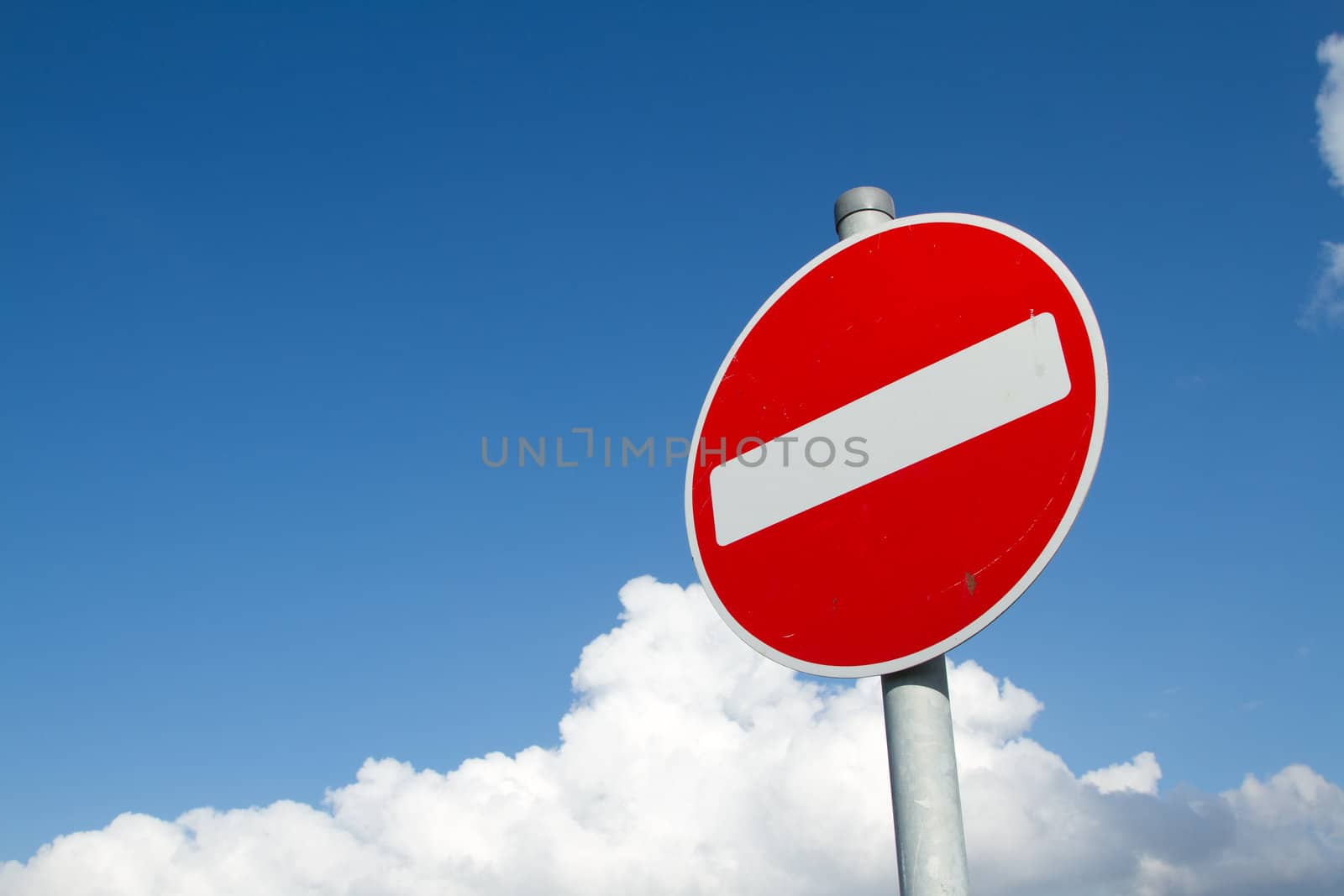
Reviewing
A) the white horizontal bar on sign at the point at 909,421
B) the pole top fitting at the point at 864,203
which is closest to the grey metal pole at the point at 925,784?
the white horizontal bar on sign at the point at 909,421

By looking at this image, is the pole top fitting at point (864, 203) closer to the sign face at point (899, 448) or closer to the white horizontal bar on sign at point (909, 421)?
the sign face at point (899, 448)

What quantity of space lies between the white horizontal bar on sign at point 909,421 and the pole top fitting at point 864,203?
1.30 feet

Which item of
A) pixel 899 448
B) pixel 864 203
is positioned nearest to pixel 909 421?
pixel 899 448

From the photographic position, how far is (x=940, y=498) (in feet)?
5.13

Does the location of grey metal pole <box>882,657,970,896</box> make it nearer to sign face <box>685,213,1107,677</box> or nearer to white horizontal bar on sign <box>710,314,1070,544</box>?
sign face <box>685,213,1107,677</box>

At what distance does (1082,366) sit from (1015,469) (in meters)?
0.19

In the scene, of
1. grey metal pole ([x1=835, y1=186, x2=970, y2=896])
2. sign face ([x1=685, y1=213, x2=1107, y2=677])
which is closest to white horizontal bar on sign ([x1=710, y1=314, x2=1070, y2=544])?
sign face ([x1=685, y1=213, x2=1107, y2=677])

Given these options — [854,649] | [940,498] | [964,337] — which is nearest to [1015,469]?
[940,498]

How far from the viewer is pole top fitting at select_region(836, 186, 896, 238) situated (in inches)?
74.7

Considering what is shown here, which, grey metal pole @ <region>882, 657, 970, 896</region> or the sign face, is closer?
grey metal pole @ <region>882, 657, 970, 896</region>

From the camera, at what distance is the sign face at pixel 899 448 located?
1.49 meters

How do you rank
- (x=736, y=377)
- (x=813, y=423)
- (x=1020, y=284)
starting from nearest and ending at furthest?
(x=1020, y=284) → (x=813, y=423) → (x=736, y=377)

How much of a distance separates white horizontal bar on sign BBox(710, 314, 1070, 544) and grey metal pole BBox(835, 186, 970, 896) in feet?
1.14

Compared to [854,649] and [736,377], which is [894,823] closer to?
[854,649]
